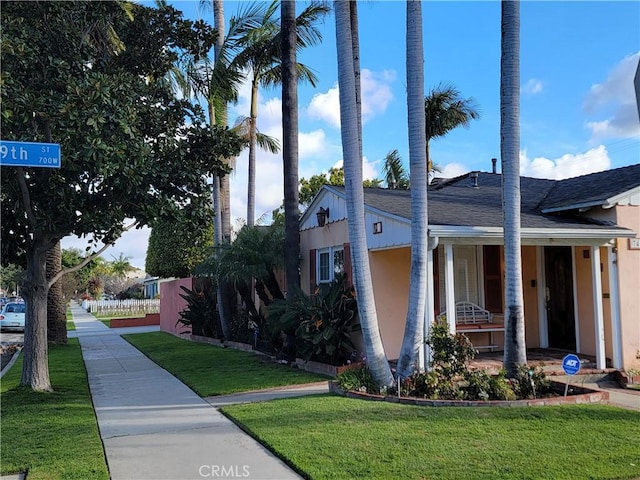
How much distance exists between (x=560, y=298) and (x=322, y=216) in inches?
224

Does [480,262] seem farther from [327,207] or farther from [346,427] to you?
[346,427]

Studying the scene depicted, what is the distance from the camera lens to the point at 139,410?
8.48m

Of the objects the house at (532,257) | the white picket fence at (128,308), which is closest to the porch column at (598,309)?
the house at (532,257)

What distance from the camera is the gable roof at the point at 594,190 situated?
433 inches

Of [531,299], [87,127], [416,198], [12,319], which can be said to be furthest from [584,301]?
[12,319]

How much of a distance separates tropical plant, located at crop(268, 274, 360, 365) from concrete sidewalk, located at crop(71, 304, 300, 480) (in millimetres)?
2581

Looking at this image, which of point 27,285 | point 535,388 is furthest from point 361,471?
point 27,285

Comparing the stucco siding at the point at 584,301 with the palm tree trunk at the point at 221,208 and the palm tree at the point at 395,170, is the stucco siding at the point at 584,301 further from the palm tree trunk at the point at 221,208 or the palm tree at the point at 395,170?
the palm tree at the point at 395,170

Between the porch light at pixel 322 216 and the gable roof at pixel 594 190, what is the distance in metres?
4.80

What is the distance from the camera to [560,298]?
12594 millimetres

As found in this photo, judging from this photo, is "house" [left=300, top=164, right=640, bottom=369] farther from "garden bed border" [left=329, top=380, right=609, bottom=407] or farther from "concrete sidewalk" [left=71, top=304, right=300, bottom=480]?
"concrete sidewalk" [left=71, top=304, right=300, bottom=480]

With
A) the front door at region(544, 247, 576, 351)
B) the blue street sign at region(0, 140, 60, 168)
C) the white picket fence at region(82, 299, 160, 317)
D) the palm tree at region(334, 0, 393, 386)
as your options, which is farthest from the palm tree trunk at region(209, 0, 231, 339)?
the white picket fence at region(82, 299, 160, 317)

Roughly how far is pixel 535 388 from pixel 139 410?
19.1ft

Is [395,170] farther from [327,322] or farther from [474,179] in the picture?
[327,322]
